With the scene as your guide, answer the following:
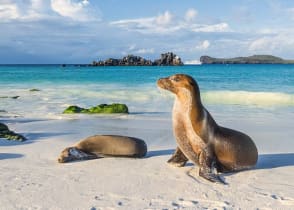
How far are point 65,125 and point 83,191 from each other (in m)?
5.88

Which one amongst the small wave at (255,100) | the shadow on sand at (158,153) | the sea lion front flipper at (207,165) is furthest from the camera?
the small wave at (255,100)

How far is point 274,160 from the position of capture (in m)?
7.44

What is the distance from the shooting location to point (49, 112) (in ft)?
48.8

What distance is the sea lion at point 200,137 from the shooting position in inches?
255

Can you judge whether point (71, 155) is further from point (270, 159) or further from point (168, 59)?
point (168, 59)

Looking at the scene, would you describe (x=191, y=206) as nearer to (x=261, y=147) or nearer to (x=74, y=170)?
(x=74, y=170)

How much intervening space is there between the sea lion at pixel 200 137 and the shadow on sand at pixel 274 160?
47 cm

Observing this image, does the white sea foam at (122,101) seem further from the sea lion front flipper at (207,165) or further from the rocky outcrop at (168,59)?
the rocky outcrop at (168,59)

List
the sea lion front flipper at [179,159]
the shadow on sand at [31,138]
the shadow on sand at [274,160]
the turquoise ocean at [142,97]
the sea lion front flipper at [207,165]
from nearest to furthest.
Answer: the sea lion front flipper at [207,165]
the sea lion front flipper at [179,159]
the shadow on sand at [274,160]
the shadow on sand at [31,138]
the turquoise ocean at [142,97]

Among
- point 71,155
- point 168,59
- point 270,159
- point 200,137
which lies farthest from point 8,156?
point 168,59

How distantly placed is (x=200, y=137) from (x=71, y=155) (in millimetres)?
2052

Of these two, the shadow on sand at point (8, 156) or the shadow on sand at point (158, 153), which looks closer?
the shadow on sand at point (8, 156)

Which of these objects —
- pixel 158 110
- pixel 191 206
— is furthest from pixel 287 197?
pixel 158 110

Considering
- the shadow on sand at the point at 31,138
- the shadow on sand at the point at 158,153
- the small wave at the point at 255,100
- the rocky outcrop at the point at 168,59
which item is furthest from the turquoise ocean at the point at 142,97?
the rocky outcrop at the point at 168,59
